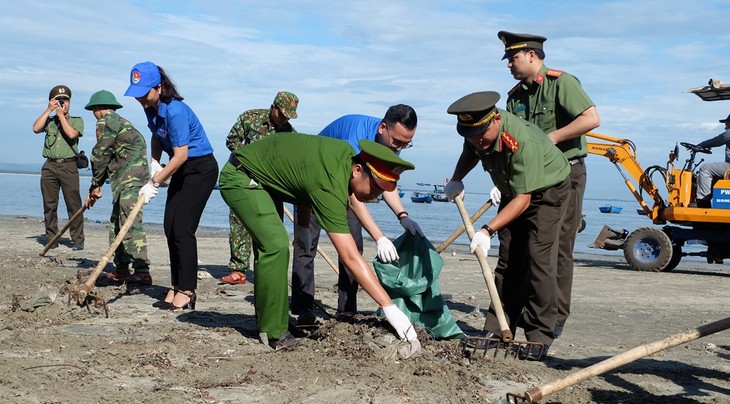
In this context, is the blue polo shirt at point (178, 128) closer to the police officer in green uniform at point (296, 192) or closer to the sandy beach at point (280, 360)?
the police officer in green uniform at point (296, 192)

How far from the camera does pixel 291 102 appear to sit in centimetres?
769

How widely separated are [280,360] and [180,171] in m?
2.29

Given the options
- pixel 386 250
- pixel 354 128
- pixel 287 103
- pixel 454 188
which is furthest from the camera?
pixel 287 103

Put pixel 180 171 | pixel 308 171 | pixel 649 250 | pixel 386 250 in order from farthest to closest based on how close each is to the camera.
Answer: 1. pixel 649 250
2. pixel 180 171
3. pixel 386 250
4. pixel 308 171

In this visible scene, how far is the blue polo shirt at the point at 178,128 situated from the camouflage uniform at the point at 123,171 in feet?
4.50

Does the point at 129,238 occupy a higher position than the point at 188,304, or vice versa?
the point at 129,238

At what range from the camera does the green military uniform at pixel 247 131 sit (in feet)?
25.3

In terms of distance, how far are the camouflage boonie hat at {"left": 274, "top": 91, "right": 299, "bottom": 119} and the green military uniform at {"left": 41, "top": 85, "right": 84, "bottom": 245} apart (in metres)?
5.10

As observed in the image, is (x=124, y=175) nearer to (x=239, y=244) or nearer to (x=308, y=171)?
(x=239, y=244)

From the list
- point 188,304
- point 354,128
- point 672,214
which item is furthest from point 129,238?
point 672,214

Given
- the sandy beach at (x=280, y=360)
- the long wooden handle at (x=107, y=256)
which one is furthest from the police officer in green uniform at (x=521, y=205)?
the long wooden handle at (x=107, y=256)

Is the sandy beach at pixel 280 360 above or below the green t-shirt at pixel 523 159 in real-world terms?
below

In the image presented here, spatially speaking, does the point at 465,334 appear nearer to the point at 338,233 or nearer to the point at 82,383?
the point at 338,233

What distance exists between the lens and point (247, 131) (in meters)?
8.20
